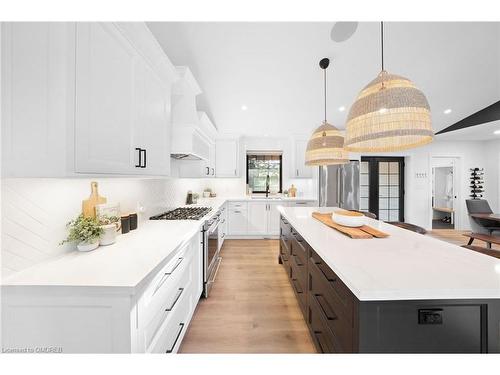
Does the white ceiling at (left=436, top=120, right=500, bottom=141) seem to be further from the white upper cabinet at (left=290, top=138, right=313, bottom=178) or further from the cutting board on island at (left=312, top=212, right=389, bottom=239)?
the cutting board on island at (left=312, top=212, right=389, bottom=239)

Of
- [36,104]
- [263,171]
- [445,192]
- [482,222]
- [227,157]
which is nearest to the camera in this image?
[36,104]

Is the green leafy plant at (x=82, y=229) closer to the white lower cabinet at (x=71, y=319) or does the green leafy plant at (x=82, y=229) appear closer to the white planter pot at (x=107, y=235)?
the white planter pot at (x=107, y=235)

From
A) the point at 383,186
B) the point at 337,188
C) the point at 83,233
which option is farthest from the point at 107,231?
the point at 383,186

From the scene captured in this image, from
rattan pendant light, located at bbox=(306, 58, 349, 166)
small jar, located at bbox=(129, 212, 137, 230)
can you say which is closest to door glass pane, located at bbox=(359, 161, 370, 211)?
rattan pendant light, located at bbox=(306, 58, 349, 166)

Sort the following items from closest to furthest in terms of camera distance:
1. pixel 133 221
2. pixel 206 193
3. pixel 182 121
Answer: pixel 133 221, pixel 182 121, pixel 206 193

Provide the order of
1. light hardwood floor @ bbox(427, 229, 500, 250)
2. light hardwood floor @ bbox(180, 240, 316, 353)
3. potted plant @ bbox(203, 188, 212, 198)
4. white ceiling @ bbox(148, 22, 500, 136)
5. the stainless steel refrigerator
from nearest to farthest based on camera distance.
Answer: light hardwood floor @ bbox(180, 240, 316, 353)
white ceiling @ bbox(148, 22, 500, 136)
light hardwood floor @ bbox(427, 229, 500, 250)
the stainless steel refrigerator
potted plant @ bbox(203, 188, 212, 198)

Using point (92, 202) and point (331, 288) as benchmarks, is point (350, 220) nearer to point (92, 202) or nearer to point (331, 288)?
point (331, 288)

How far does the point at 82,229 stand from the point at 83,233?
0.08 feet

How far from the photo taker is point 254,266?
10.1ft

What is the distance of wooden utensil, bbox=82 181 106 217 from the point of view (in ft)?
4.41

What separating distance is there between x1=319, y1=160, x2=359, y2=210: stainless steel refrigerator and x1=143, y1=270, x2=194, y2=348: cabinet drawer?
350 cm

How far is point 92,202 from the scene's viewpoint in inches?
53.8

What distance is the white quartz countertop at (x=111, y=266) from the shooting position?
2.84ft

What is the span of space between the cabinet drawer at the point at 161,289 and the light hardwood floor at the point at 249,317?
63cm
